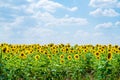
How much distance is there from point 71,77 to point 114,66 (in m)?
1.40

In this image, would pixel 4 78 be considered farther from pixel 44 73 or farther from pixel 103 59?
pixel 103 59

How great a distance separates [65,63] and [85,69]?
2.24 feet

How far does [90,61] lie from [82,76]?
55cm

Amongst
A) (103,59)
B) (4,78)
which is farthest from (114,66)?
(4,78)

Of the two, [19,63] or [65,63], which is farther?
[65,63]

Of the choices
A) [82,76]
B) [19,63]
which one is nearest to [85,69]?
[82,76]

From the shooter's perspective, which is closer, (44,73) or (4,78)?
(4,78)

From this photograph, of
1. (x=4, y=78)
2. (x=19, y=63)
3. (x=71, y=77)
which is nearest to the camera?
(x=4, y=78)

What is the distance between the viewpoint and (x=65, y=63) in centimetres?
1466

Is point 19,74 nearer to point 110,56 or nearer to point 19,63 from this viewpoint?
point 19,63

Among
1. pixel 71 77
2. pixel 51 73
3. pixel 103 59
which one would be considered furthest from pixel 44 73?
pixel 103 59

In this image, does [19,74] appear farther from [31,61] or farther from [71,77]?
[71,77]

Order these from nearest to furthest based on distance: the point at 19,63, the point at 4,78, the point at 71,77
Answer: the point at 4,78, the point at 19,63, the point at 71,77

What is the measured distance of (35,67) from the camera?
1361 cm
